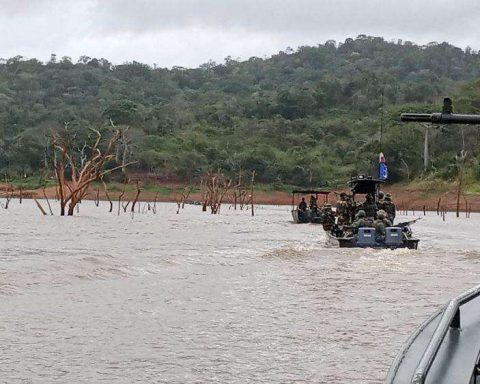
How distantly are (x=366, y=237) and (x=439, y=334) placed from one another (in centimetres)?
1949

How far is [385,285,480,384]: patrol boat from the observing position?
3811 millimetres

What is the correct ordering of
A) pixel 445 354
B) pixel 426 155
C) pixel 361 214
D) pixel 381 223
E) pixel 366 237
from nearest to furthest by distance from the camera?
pixel 445 354
pixel 366 237
pixel 381 223
pixel 361 214
pixel 426 155

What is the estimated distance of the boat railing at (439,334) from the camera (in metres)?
3.54

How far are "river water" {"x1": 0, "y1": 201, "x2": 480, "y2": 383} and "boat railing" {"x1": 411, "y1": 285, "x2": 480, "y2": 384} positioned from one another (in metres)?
3.76

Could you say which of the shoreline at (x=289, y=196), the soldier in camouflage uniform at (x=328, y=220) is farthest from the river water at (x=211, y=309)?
the shoreline at (x=289, y=196)

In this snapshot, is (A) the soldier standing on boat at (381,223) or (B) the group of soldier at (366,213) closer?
(A) the soldier standing on boat at (381,223)

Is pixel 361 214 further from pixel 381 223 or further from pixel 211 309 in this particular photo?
pixel 211 309

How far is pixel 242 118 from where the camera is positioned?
9406 centimetres

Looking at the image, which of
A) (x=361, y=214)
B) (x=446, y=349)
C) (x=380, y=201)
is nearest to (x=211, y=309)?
(x=446, y=349)

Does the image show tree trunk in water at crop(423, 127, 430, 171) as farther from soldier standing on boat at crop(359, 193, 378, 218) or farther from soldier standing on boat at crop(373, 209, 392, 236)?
soldier standing on boat at crop(373, 209, 392, 236)

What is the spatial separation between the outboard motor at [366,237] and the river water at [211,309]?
520mm

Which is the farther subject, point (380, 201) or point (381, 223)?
point (380, 201)

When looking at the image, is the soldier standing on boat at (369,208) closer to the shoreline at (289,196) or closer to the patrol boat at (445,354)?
the patrol boat at (445,354)

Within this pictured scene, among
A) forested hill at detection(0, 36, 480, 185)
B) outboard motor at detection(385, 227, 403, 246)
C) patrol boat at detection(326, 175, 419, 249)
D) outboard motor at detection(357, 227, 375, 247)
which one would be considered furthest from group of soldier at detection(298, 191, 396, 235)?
forested hill at detection(0, 36, 480, 185)
